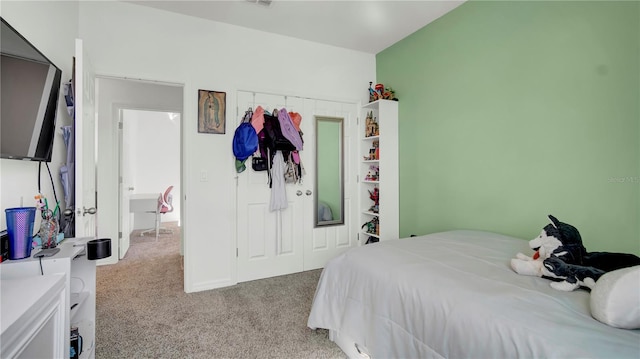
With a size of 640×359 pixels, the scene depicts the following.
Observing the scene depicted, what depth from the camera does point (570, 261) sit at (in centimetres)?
131

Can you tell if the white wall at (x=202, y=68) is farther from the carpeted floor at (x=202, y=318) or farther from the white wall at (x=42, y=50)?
the carpeted floor at (x=202, y=318)

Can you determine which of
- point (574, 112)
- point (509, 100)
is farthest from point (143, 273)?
point (574, 112)

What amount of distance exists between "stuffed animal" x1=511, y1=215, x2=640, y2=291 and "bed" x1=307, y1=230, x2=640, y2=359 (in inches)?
1.8

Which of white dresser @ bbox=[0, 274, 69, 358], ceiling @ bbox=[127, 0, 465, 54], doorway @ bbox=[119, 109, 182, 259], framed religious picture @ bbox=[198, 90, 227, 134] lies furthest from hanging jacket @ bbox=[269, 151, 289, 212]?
doorway @ bbox=[119, 109, 182, 259]

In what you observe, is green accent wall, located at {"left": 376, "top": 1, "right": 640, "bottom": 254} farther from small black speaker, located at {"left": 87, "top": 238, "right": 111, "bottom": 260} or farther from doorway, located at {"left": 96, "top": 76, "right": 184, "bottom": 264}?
doorway, located at {"left": 96, "top": 76, "right": 184, "bottom": 264}

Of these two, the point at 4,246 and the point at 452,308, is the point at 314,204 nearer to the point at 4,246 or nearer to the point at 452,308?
the point at 452,308

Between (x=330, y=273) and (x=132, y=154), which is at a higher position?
(x=132, y=154)

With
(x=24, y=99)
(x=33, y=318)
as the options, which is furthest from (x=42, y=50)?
(x=33, y=318)

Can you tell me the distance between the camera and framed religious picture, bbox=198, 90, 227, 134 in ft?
9.17

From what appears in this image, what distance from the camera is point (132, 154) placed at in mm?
5906

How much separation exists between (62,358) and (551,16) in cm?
329

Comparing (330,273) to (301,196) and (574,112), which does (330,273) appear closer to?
(301,196)

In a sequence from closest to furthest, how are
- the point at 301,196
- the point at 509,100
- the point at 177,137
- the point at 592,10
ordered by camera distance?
the point at 592,10 → the point at 509,100 → the point at 301,196 → the point at 177,137

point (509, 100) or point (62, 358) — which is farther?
point (509, 100)
